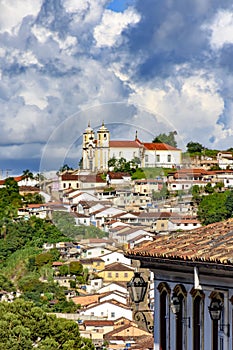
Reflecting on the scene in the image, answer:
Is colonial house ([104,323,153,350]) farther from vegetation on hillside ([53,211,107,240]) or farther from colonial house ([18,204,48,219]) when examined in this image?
colonial house ([18,204,48,219])

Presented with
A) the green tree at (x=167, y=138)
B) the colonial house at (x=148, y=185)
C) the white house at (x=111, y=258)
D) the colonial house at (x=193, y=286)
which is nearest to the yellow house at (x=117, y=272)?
the white house at (x=111, y=258)

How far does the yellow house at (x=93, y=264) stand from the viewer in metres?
99.2

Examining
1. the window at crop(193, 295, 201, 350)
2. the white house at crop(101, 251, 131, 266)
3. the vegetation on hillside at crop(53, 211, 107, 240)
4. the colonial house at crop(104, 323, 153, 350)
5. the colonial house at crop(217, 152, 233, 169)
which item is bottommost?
the colonial house at crop(104, 323, 153, 350)

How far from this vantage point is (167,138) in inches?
596

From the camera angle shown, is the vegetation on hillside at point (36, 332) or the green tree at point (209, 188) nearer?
the vegetation on hillside at point (36, 332)

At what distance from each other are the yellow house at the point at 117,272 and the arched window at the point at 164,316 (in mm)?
80873

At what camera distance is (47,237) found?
114 metres

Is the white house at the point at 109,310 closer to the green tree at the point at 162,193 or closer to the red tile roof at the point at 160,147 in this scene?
the green tree at the point at 162,193

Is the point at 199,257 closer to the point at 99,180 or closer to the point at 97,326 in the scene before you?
the point at 99,180

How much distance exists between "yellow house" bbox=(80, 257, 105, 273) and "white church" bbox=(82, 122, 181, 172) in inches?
3193

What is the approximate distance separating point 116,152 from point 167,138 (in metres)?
3.12

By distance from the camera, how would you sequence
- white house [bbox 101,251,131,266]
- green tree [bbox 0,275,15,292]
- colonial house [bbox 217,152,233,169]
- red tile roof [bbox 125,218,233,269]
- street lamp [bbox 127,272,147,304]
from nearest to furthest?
1. red tile roof [bbox 125,218,233,269]
2. street lamp [bbox 127,272,147,304]
3. green tree [bbox 0,275,15,292]
4. white house [bbox 101,251,131,266]
5. colonial house [bbox 217,152,233,169]

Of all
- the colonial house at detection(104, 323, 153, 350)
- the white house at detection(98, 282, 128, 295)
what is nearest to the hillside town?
the colonial house at detection(104, 323, 153, 350)

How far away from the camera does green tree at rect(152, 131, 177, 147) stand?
49.1 feet
